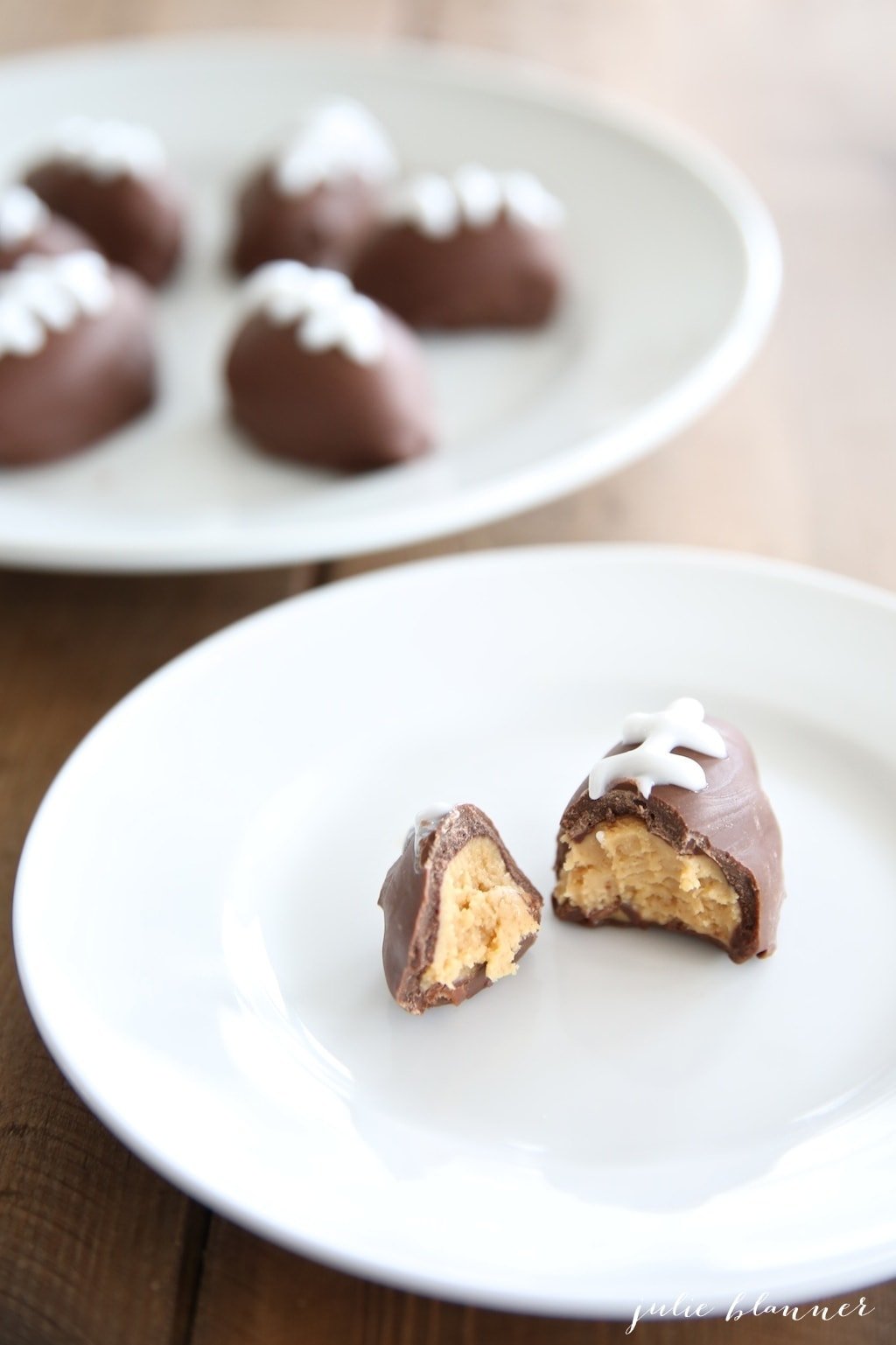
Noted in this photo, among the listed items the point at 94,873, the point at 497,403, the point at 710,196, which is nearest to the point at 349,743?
the point at 94,873

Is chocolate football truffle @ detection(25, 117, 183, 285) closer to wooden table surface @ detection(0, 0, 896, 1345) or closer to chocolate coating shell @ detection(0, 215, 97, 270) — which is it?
chocolate coating shell @ detection(0, 215, 97, 270)

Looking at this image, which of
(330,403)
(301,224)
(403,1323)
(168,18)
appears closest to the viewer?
(403,1323)

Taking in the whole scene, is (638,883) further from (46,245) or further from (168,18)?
(168,18)

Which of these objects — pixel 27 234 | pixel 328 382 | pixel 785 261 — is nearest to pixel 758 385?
pixel 785 261

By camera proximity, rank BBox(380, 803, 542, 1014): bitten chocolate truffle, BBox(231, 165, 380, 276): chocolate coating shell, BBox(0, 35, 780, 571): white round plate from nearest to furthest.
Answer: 1. BBox(380, 803, 542, 1014): bitten chocolate truffle
2. BBox(0, 35, 780, 571): white round plate
3. BBox(231, 165, 380, 276): chocolate coating shell

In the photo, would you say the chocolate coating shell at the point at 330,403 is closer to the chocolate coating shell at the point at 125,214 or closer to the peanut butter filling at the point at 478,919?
the chocolate coating shell at the point at 125,214

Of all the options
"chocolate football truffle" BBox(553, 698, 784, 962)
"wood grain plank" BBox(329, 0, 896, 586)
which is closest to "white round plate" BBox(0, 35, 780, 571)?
"wood grain plank" BBox(329, 0, 896, 586)
